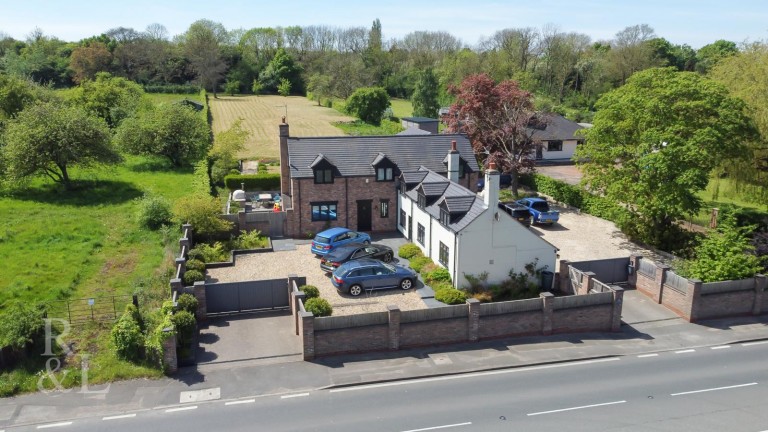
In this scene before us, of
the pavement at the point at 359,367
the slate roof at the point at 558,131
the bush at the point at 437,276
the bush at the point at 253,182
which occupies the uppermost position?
the slate roof at the point at 558,131

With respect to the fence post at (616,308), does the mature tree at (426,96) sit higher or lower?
higher

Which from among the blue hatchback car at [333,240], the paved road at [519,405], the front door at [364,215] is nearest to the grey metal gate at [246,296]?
the blue hatchback car at [333,240]

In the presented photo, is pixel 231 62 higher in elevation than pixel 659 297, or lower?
higher

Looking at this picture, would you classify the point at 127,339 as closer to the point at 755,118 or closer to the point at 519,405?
the point at 519,405

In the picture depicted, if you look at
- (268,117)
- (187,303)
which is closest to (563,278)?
(187,303)

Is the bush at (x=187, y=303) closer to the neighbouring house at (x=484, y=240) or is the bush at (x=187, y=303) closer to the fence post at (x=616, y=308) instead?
the neighbouring house at (x=484, y=240)

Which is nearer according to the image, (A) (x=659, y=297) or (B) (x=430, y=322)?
(B) (x=430, y=322)

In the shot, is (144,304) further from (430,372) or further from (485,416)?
(485,416)

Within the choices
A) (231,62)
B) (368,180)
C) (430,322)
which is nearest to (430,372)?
(430,322)
